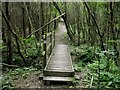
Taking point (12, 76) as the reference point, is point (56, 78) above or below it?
→ above

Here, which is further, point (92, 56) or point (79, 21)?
point (79, 21)

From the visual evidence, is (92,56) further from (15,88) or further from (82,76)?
(15,88)

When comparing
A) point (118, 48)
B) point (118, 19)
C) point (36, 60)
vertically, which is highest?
point (118, 19)

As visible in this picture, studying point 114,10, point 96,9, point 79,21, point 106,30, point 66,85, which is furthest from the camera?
point 79,21

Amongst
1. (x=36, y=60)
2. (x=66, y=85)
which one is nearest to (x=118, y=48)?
(x=66, y=85)

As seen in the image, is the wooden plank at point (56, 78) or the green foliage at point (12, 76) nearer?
the green foliage at point (12, 76)

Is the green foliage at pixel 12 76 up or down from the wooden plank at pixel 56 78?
down

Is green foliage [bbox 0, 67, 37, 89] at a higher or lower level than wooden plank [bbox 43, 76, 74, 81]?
lower

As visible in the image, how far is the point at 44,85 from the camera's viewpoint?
5934mm

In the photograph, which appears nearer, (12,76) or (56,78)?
(56,78)

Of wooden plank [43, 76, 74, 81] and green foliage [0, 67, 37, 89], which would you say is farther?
wooden plank [43, 76, 74, 81]

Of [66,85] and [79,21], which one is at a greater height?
[79,21]

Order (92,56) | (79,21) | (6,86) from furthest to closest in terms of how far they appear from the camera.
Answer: (79,21), (92,56), (6,86)

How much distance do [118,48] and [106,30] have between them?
15.4ft
